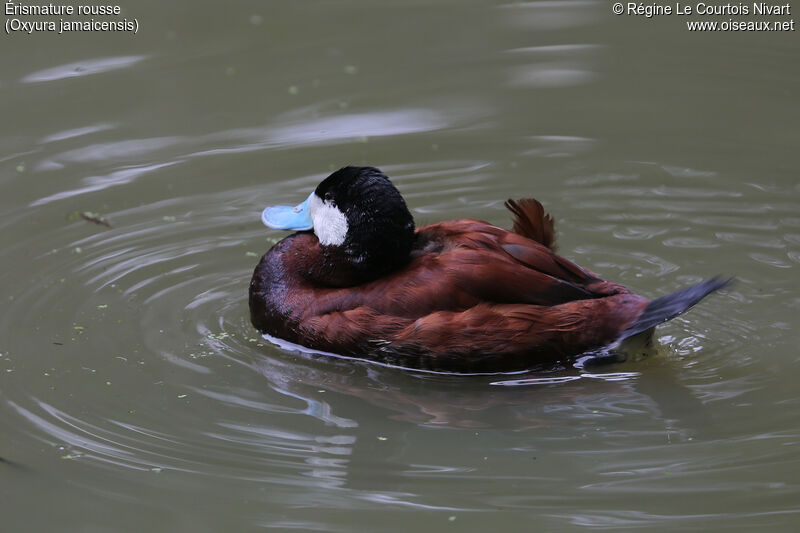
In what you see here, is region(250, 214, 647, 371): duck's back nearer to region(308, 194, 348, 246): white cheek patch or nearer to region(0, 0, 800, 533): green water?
region(0, 0, 800, 533): green water

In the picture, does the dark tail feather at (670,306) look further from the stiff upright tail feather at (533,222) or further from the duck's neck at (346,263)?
the duck's neck at (346,263)

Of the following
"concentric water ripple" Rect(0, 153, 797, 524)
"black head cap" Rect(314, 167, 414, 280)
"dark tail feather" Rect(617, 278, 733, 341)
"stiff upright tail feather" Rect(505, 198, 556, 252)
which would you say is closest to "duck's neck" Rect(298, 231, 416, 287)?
"black head cap" Rect(314, 167, 414, 280)

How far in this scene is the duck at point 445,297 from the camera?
4.81 m

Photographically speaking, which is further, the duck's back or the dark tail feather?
the duck's back

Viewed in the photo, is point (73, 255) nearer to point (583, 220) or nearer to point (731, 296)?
point (583, 220)

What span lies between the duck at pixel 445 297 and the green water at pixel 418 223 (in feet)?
A: 0.44

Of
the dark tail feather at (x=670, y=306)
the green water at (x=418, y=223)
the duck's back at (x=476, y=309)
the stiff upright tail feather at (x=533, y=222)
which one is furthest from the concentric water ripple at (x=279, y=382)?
the stiff upright tail feather at (x=533, y=222)

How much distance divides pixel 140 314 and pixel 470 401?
1.68 metres

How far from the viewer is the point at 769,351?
16.3 ft

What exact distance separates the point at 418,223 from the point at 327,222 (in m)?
1.20

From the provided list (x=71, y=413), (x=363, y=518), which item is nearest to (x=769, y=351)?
(x=363, y=518)

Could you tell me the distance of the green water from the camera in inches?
160

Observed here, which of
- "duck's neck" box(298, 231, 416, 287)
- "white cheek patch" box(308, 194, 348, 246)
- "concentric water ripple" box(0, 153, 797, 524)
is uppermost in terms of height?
"white cheek patch" box(308, 194, 348, 246)

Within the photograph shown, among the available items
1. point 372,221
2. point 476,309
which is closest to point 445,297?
point 476,309
